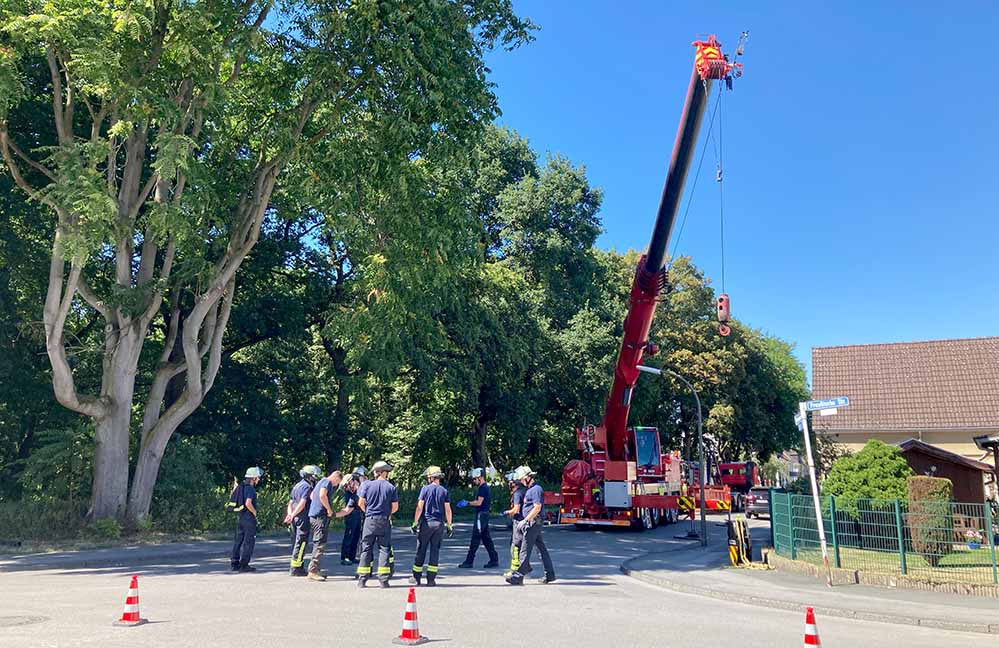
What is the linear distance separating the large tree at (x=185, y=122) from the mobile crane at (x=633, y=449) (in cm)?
530

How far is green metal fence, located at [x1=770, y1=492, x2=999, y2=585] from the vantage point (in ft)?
40.5

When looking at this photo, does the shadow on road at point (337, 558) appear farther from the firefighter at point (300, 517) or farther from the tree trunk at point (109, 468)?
the tree trunk at point (109, 468)

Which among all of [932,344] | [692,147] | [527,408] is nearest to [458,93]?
[692,147]

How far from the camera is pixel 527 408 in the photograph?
34344 mm

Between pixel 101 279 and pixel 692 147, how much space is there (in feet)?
54.7

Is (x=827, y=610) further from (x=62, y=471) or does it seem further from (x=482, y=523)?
(x=62, y=471)

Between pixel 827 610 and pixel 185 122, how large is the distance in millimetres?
15301

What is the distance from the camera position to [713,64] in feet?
46.1

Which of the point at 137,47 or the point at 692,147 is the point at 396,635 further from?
the point at 137,47

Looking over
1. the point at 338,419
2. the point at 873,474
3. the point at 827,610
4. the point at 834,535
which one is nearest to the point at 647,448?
the point at 873,474

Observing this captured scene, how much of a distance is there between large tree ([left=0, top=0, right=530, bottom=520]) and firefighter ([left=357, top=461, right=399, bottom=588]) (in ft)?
25.5

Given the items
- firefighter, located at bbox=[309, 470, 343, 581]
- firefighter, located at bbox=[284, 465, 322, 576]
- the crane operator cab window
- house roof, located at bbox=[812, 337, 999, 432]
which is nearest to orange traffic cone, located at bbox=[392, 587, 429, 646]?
firefighter, located at bbox=[309, 470, 343, 581]

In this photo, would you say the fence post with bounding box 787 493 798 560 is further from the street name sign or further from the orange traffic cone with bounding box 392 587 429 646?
the orange traffic cone with bounding box 392 587 429 646

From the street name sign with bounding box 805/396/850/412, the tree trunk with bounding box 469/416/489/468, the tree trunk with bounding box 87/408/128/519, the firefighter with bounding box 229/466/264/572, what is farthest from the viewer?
the tree trunk with bounding box 469/416/489/468
